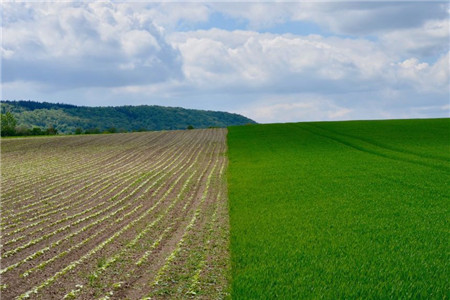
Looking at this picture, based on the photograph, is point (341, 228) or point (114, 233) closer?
point (341, 228)

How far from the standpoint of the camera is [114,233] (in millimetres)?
16469

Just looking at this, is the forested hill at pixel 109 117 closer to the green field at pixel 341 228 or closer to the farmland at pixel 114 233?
the farmland at pixel 114 233

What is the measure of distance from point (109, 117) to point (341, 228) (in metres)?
172

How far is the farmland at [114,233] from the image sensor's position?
11453 mm

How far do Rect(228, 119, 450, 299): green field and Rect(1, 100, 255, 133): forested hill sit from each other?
138737mm

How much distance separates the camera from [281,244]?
13898 millimetres

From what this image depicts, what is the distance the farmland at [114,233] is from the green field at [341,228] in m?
1.03

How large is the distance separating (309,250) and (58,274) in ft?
23.9

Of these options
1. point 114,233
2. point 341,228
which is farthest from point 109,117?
point 341,228

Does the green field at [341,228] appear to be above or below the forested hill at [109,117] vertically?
below

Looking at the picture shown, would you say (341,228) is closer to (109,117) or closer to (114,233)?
(114,233)

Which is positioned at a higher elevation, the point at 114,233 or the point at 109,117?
the point at 109,117

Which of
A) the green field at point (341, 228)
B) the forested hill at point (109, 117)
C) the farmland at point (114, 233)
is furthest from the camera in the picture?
the forested hill at point (109, 117)

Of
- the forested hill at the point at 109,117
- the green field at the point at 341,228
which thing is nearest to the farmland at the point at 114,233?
the green field at the point at 341,228
